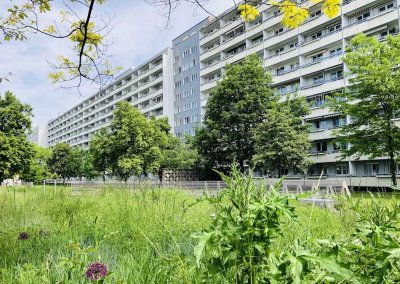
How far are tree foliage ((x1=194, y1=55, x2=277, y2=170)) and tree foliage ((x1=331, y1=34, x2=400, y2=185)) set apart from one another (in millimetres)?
9391

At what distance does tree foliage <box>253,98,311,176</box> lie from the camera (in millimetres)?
28234

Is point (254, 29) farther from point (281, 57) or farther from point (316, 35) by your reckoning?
point (316, 35)

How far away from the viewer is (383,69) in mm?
20828

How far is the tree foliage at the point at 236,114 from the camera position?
104 feet

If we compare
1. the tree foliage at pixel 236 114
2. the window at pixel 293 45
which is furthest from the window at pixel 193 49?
the tree foliage at pixel 236 114

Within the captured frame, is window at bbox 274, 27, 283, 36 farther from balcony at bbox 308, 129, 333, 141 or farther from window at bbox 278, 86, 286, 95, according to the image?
balcony at bbox 308, 129, 333, 141

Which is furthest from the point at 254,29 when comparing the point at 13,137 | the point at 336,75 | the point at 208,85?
the point at 13,137

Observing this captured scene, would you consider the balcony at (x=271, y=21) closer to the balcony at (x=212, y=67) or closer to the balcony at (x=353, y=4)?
the balcony at (x=212, y=67)

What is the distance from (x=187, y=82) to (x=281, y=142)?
3590 centimetres

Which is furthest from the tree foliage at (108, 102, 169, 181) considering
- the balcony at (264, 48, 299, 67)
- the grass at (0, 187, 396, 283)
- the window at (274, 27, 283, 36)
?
the grass at (0, 187, 396, 283)

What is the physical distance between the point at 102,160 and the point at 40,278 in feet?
127

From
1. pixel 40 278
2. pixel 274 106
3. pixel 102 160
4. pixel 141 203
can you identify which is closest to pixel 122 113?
pixel 102 160

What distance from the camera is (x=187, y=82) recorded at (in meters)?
62.0

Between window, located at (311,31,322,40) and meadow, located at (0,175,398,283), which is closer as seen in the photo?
meadow, located at (0,175,398,283)
